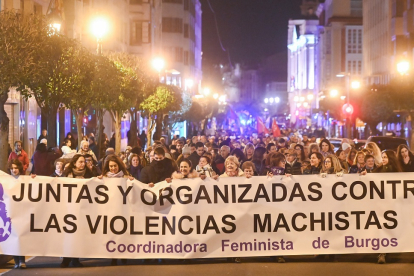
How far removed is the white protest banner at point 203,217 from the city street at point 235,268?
19 centimetres

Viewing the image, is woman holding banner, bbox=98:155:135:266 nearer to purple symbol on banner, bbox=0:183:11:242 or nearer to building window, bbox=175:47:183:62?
purple symbol on banner, bbox=0:183:11:242

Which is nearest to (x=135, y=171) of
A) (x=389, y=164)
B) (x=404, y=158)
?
(x=389, y=164)

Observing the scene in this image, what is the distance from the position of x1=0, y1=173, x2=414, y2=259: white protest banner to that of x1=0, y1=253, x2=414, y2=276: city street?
0.63ft

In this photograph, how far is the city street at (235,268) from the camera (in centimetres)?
1025

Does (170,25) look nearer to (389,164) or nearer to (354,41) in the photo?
(354,41)

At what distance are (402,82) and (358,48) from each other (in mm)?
64798

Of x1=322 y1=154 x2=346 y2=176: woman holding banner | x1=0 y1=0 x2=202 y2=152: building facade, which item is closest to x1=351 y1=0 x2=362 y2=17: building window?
x1=0 y1=0 x2=202 y2=152: building facade

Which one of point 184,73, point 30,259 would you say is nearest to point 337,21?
point 184,73

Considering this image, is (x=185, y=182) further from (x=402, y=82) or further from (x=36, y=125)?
(x=402, y=82)

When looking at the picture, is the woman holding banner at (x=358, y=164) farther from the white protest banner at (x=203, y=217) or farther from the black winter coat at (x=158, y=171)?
the black winter coat at (x=158, y=171)

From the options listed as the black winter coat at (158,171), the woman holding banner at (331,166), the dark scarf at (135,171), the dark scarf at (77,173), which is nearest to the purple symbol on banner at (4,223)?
the dark scarf at (77,173)

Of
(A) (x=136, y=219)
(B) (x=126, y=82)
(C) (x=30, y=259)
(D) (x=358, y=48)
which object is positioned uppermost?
(D) (x=358, y=48)

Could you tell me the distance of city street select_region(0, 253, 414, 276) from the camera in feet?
33.6

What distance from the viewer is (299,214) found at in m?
10.8
